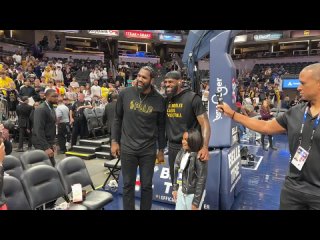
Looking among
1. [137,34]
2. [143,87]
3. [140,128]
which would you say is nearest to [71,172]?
[140,128]

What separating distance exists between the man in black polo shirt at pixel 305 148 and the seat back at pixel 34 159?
3.70 m

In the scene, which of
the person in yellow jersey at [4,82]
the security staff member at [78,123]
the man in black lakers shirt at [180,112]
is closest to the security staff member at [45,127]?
the man in black lakers shirt at [180,112]

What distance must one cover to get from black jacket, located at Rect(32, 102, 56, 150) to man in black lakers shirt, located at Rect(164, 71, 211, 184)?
7.58ft

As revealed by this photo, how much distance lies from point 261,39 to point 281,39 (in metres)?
1.79

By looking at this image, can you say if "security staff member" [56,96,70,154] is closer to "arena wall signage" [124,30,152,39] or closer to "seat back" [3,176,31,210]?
"seat back" [3,176,31,210]

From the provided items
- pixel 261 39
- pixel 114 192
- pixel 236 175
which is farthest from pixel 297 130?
pixel 261 39

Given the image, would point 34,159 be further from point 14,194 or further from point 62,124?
point 62,124

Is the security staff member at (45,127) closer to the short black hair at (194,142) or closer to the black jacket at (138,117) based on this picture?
the black jacket at (138,117)

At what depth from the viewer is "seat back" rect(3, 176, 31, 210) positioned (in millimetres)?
3514

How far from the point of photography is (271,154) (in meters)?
9.51

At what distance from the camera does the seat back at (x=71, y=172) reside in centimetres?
434

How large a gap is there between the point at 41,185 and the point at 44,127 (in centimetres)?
148

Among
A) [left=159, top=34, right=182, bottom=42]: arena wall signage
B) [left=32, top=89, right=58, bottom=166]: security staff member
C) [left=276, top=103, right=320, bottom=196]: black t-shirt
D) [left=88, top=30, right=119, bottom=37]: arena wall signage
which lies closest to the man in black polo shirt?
[left=276, top=103, right=320, bottom=196]: black t-shirt
